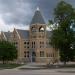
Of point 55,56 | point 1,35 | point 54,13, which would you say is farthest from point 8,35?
point 54,13

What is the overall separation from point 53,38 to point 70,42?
154 inches

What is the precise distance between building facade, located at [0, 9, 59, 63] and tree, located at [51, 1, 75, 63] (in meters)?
50.7

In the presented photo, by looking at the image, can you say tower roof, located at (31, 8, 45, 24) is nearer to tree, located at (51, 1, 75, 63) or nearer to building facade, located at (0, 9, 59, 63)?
building facade, located at (0, 9, 59, 63)

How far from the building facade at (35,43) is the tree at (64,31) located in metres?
50.7

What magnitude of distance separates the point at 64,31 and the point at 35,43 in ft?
175

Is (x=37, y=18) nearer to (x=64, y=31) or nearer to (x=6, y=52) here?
(x=6, y=52)

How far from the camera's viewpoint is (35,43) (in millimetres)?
125812

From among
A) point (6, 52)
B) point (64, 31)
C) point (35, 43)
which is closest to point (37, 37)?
point (35, 43)

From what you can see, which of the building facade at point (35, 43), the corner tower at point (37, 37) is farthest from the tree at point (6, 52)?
the corner tower at point (37, 37)

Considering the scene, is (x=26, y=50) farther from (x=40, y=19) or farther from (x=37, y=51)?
(x=40, y=19)

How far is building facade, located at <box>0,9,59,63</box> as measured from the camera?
125 m

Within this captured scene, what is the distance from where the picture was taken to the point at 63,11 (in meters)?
72.6

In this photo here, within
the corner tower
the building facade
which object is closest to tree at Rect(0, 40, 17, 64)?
the building facade

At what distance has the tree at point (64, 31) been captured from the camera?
71.1 meters
